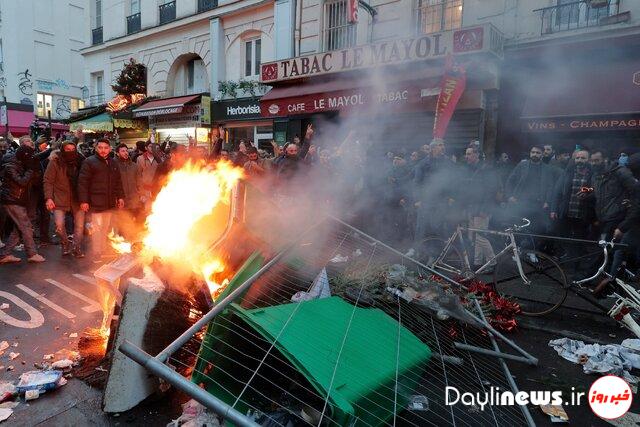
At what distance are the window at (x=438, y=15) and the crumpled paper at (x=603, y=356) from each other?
321 inches

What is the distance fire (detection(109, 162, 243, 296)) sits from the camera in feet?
10.9

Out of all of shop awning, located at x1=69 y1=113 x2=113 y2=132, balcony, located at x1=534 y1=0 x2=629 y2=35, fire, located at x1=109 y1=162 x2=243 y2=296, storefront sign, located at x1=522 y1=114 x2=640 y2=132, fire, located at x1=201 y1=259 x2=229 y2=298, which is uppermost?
balcony, located at x1=534 y1=0 x2=629 y2=35

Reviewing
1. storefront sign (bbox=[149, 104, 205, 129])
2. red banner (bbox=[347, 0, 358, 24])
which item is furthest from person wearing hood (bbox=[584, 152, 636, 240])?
storefront sign (bbox=[149, 104, 205, 129])

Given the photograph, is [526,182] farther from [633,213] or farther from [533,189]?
[633,213]

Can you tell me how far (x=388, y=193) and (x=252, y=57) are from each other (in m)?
9.51

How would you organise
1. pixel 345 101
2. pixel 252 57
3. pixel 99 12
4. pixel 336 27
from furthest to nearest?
pixel 99 12, pixel 252 57, pixel 336 27, pixel 345 101

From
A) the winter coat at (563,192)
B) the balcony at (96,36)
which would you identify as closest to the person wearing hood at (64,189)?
the winter coat at (563,192)

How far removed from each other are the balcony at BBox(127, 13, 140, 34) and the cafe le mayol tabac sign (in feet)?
31.2

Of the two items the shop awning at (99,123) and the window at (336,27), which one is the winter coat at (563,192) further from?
the shop awning at (99,123)

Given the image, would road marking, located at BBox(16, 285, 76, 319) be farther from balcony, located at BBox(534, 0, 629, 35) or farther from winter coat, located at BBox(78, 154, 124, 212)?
balcony, located at BBox(534, 0, 629, 35)

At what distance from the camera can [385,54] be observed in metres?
9.50

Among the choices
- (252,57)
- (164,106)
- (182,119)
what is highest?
(252,57)

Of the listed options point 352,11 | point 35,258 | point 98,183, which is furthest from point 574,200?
point 35,258

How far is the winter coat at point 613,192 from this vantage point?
568 centimetres
